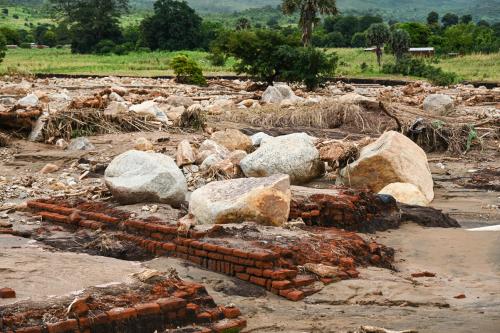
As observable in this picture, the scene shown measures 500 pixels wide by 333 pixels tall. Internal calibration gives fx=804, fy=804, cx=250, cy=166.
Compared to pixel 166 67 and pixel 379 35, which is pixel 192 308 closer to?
pixel 166 67

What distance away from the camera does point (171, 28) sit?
63.5 meters

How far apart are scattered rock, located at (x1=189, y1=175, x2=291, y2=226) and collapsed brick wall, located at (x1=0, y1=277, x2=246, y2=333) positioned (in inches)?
78.4

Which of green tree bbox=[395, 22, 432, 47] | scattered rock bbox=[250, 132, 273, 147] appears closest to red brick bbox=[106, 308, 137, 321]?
scattered rock bbox=[250, 132, 273, 147]

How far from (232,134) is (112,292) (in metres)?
8.12

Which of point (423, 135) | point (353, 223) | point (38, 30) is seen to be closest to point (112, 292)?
point (353, 223)

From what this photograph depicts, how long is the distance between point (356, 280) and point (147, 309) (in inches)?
88.9

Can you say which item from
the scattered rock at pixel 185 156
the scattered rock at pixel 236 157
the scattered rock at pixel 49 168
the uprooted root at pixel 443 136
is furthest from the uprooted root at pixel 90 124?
the uprooted root at pixel 443 136

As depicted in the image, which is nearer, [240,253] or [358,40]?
[240,253]

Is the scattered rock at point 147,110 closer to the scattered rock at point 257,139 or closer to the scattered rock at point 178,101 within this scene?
the scattered rock at point 257,139

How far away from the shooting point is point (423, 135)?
52.6 feet

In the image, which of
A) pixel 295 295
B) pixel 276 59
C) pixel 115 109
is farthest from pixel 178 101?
pixel 295 295

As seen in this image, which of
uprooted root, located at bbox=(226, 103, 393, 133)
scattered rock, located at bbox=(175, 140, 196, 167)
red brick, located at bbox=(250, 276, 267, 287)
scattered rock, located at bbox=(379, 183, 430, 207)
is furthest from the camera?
uprooted root, located at bbox=(226, 103, 393, 133)

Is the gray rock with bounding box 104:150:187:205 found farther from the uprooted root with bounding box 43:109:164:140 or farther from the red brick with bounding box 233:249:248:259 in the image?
the uprooted root with bounding box 43:109:164:140

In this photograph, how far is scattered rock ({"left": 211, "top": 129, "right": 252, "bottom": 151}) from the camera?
44.2ft
